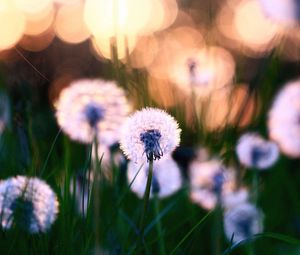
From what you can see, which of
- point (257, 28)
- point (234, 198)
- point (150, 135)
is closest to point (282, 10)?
point (234, 198)

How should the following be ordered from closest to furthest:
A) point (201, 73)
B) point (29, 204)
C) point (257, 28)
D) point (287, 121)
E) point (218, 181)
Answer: point (29, 204), point (218, 181), point (287, 121), point (201, 73), point (257, 28)

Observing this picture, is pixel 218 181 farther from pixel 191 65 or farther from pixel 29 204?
pixel 191 65

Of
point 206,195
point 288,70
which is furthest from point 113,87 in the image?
point 288,70

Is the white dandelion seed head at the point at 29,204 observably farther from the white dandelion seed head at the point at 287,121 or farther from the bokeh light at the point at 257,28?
the white dandelion seed head at the point at 287,121

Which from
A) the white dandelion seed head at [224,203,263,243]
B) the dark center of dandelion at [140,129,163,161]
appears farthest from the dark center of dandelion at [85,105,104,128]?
the white dandelion seed head at [224,203,263,243]

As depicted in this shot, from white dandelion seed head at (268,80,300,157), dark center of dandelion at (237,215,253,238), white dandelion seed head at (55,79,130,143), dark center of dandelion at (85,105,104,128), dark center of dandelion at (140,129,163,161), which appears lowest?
dark center of dandelion at (140,129,163,161)

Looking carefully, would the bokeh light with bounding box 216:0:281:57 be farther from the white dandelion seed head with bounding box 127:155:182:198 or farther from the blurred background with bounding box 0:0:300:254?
the white dandelion seed head with bounding box 127:155:182:198

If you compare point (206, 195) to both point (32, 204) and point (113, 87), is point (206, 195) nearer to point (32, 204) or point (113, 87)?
point (113, 87)
